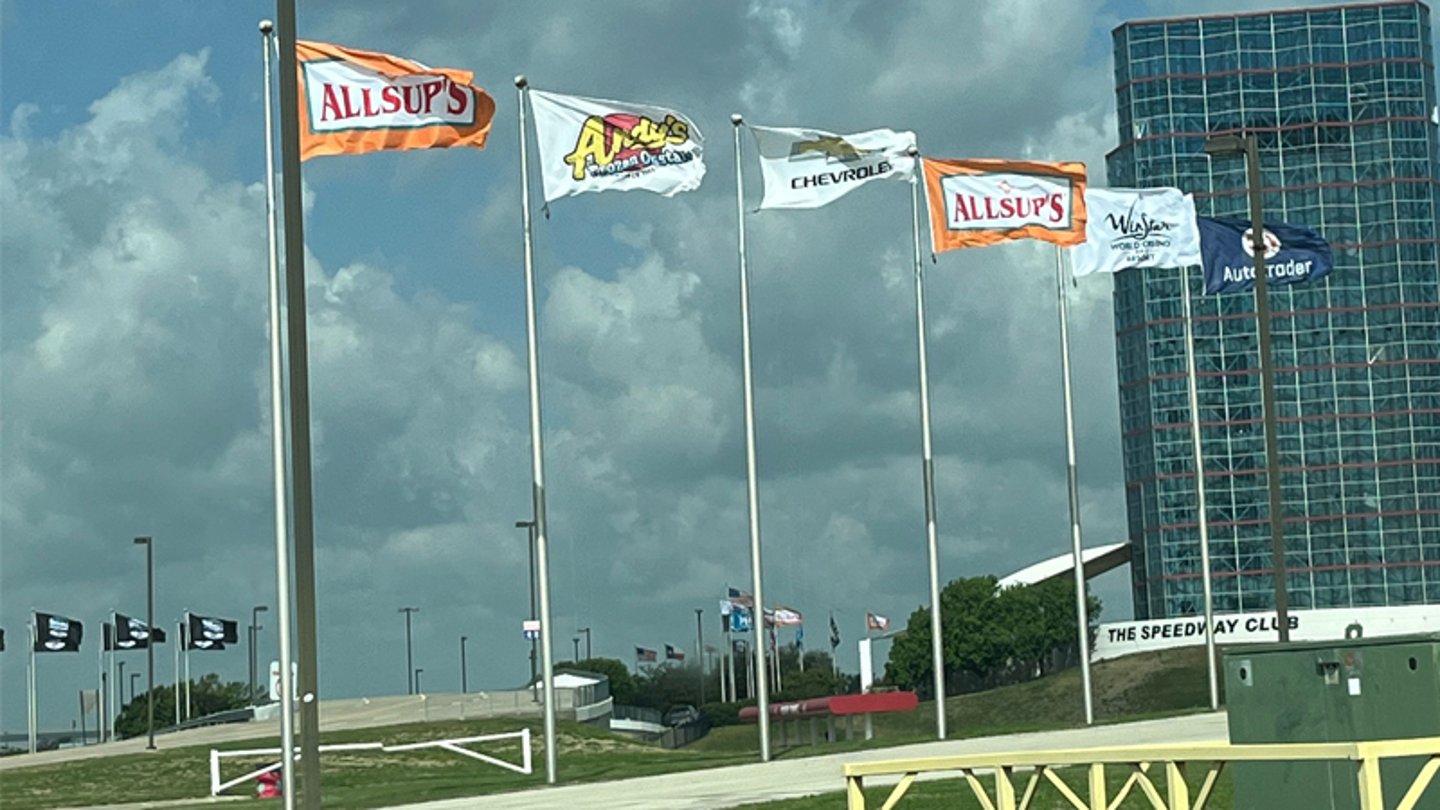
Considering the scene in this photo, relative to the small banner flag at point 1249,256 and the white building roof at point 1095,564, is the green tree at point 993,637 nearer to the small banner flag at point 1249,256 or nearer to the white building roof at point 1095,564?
the white building roof at point 1095,564

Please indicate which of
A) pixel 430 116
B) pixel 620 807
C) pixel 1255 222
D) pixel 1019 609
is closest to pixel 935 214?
pixel 1255 222

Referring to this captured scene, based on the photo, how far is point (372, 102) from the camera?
29.8 metres

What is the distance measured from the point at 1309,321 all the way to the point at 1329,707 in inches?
6117

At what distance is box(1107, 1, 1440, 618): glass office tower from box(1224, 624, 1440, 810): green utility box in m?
149

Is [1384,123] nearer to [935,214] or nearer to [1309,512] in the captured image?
[1309,512]

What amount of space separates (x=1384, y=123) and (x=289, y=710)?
484 feet

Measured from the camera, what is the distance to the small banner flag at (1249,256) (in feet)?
160

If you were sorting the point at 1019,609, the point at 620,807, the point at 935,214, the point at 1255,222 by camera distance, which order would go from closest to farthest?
the point at 620,807 → the point at 1255,222 → the point at 935,214 → the point at 1019,609

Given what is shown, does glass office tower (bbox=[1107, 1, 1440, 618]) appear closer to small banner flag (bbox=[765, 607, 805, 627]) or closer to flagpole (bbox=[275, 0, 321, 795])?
small banner flag (bbox=[765, 607, 805, 627])

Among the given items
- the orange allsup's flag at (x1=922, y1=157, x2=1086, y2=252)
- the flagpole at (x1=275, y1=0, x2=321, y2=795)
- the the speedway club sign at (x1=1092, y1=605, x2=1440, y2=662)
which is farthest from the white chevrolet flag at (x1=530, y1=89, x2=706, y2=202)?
the the speedway club sign at (x1=1092, y1=605, x2=1440, y2=662)

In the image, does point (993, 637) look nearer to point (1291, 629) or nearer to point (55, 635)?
point (1291, 629)

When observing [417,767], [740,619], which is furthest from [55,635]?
[417,767]

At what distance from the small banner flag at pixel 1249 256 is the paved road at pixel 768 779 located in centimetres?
1128

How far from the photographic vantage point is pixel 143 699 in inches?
6191
